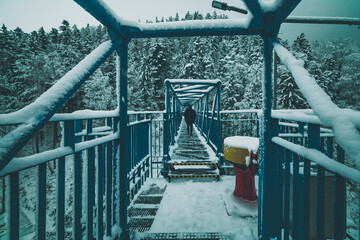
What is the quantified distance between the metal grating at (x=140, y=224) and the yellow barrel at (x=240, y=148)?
193cm

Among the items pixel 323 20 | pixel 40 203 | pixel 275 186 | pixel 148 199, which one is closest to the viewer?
pixel 40 203

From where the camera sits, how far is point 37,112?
41.5 inches

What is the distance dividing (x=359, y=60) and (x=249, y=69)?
16.1 m

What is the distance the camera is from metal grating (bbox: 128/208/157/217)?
3197 millimetres

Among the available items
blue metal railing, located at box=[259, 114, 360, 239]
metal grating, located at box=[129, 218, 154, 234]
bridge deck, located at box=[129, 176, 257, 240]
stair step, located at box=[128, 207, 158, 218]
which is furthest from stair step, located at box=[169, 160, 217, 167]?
blue metal railing, located at box=[259, 114, 360, 239]

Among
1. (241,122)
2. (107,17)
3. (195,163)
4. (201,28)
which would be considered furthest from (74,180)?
(241,122)

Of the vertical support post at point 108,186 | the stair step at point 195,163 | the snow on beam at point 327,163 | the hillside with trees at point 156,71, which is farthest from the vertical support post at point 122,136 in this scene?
the hillside with trees at point 156,71

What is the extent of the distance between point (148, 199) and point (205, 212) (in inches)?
50.5

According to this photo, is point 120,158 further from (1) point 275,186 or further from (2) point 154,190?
(2) point 154,190

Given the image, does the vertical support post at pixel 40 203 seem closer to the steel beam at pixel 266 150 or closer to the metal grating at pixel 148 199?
the steel beam at pixel 266 150

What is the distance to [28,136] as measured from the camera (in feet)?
3.20

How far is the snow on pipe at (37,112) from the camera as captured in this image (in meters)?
0.88

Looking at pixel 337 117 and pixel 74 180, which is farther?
pixel 74 180

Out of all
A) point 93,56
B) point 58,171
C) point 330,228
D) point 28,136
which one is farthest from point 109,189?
point 330,228
